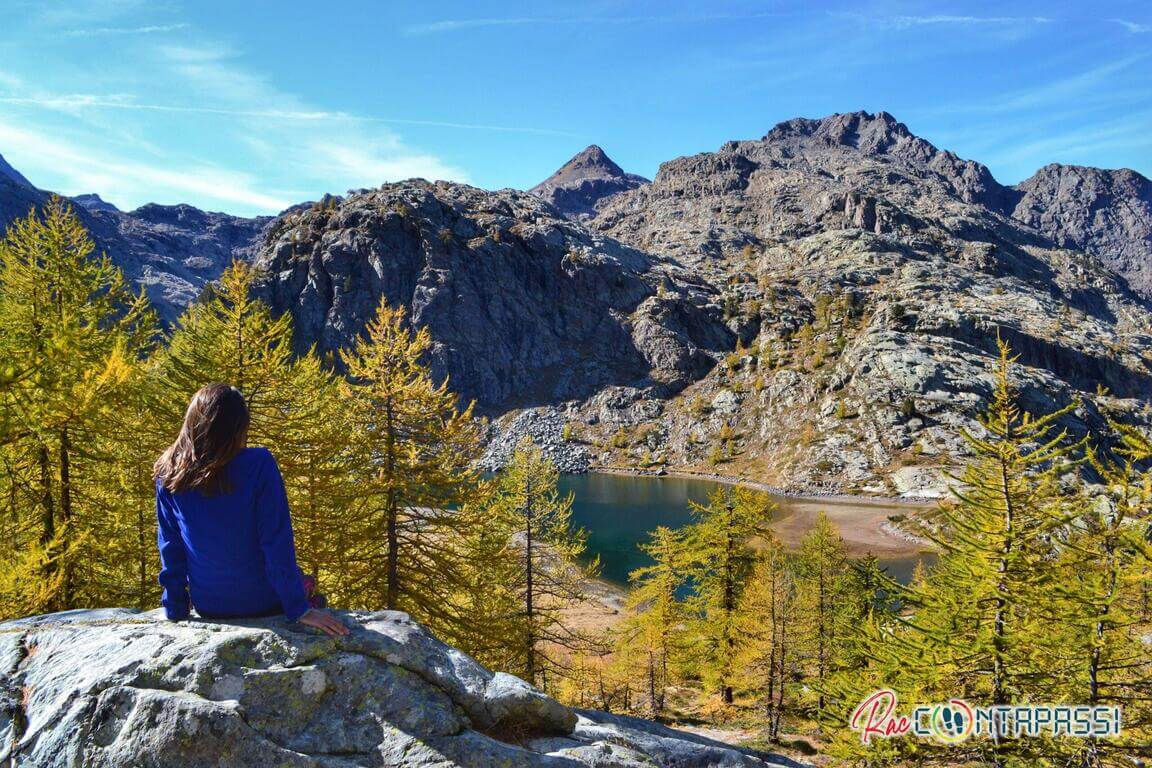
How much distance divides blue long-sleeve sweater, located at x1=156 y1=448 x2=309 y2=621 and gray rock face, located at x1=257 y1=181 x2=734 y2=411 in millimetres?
139400

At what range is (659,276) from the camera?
6752 inches

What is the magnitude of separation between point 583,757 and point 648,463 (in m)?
113

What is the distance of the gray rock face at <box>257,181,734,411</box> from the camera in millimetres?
149875

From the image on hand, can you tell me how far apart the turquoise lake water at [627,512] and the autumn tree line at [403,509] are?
116 ft

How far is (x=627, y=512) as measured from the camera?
80.3 metres

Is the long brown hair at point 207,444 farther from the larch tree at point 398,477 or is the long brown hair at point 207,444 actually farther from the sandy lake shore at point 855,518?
the sandy lake shore at point 855,518

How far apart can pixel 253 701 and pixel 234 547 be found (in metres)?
1.19

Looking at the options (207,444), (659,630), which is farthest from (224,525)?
(659,630)

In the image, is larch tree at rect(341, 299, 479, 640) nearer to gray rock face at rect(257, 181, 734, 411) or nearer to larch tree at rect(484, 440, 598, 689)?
larch tree at rect(484, 440, 598, 689)

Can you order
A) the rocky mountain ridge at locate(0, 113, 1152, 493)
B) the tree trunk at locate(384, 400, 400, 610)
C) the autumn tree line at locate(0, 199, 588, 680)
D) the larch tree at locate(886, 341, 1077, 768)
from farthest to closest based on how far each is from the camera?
1. the rocky mountain ridge at locate(0, 113, 1152, 493)
2. the tree trunk at locate(384, 400, 400, 610)
3. the autumn tree line at locate(0, 199, 588, 680)
4. the larch tree at locate(886, 341, 1077, 768)

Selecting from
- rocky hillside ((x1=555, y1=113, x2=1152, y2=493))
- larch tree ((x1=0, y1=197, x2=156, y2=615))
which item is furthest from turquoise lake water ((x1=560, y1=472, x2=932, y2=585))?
larch tree ((x1=0, y1=197, x2=156, y2=615))

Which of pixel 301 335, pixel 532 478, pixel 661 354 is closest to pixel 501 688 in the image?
pixel 532 478

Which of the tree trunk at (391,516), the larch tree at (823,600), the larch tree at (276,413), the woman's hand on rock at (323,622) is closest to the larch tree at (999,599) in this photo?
the woman's hand on rock at (323,622)

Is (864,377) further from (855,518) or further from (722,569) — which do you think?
(722,569)
